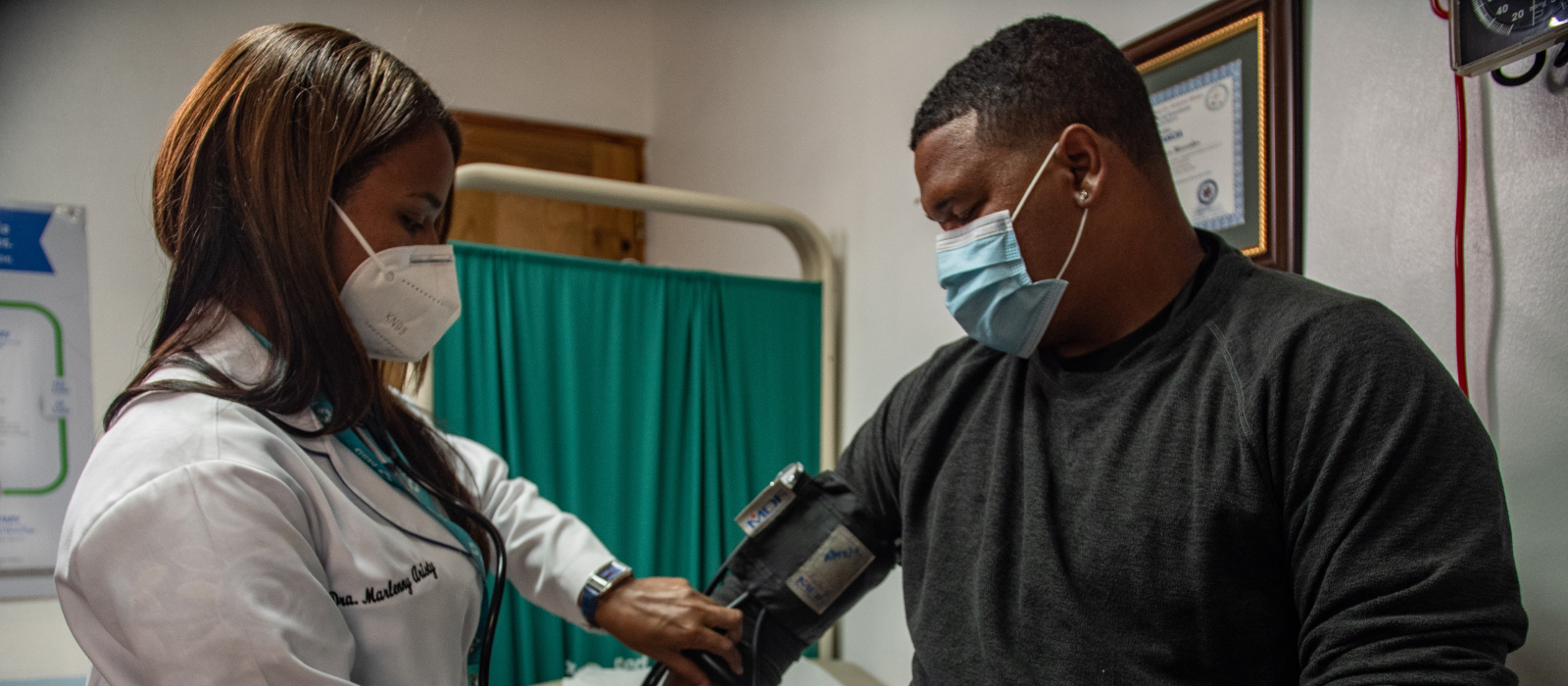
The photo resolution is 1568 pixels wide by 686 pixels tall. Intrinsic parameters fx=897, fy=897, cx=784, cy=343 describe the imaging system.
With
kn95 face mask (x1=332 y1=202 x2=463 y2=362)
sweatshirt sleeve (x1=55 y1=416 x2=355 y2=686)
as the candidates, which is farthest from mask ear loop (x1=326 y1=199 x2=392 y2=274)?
sweatshirt sleeve (x1=55 y1=416 x2=355 y2=686)

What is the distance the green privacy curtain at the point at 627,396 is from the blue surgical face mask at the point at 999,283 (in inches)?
37.2

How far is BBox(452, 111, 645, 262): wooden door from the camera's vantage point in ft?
10.3

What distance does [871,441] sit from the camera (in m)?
1.21

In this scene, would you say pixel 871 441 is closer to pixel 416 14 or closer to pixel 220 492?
pixel 220 492

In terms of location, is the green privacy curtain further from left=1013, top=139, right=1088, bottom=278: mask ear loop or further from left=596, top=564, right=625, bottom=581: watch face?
left=1013, top=139, right=1088, bottom=278: mask ear loop

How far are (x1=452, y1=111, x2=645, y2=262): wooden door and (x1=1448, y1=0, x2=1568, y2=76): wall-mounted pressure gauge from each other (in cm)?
273

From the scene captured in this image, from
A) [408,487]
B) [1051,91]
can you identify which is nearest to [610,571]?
[408,487]

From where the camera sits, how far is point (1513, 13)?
→ 0.82 metres

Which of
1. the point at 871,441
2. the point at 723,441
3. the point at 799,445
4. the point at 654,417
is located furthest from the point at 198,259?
the point at 799,445

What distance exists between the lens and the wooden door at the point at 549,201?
3.14 m

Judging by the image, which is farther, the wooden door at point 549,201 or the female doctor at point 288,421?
the wooden door at point 549,201

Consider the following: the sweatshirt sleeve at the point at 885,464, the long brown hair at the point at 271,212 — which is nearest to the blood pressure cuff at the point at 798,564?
the sweatshirt sleeve at the point at 885,464

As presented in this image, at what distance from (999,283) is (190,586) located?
0.78m

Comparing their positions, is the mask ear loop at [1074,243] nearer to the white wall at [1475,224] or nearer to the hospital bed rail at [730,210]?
the white wall at [1475,224]
